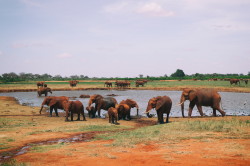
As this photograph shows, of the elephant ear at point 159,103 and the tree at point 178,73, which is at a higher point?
the tree at point 178,73

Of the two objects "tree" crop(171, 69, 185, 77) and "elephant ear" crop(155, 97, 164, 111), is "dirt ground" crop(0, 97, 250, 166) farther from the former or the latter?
"tree" crop(171, 69, 185, 77)

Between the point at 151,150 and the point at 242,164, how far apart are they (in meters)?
3.04

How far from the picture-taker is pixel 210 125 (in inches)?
502

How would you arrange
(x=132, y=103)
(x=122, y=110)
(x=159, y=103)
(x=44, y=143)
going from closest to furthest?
(x=44, y=143), (x=159, y=103), (x=122, y=110), (x=132, y=103)

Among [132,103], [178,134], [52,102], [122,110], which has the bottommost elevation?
[178,134]

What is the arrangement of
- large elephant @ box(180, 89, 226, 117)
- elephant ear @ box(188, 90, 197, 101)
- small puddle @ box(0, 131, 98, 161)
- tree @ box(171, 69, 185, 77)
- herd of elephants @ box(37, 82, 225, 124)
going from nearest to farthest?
small puddle @ box(0, 131, 98, 161), herd of elephants @ box(37, 82, 225, 124), large elephant @ box(180, 89, 226, 117), elephant ear @ box(188, 90, 197, 101), tree @ box(171, 69, 185, 77)

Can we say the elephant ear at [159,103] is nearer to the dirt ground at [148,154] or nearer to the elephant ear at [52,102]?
the dirt ground at [148,154]

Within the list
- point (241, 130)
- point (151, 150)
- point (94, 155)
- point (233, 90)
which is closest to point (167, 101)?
point (241, 130)

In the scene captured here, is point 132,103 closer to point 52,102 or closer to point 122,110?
point 122,110

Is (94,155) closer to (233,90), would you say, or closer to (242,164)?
(242,164)

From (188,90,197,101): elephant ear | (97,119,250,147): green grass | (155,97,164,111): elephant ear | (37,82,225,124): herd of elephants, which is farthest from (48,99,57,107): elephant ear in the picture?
(188,90,197,101): elephant ear

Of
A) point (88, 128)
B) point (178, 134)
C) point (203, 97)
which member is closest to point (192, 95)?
point (203, 97)

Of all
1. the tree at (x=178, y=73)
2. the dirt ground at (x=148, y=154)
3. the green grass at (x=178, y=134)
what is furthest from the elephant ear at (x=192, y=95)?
the tree at (x=178, y=73)

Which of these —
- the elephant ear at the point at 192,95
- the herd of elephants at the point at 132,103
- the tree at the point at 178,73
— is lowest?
the herd of elephants at the point at 132,103
